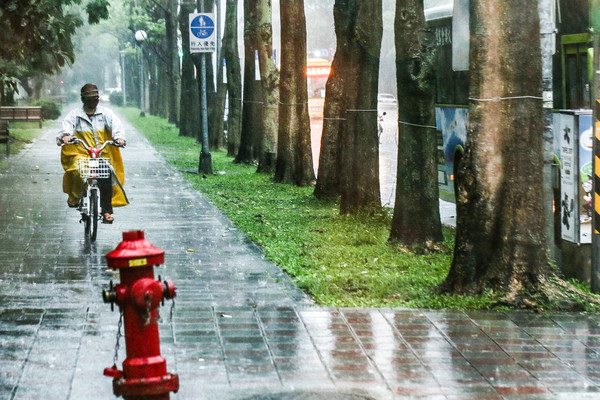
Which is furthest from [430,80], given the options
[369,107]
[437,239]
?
[369,107]

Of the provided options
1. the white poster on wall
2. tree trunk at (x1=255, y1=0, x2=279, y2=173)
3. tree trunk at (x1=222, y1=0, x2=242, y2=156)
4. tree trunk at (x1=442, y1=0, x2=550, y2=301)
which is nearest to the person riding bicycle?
tree trunk at (x1=442, y1=0, x2=550, y2=301)

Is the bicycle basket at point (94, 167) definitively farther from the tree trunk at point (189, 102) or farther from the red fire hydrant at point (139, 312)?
the tree trunk at point (189, 102)

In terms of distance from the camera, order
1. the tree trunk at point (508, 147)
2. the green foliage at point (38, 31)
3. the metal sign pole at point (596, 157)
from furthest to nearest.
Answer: the green foliage at point (38, 31) → the metal sign pole at point (596, 157) → the tree trunk at point (508, 147)

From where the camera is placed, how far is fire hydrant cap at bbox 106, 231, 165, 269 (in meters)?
4.95

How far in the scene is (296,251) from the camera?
1184 cm

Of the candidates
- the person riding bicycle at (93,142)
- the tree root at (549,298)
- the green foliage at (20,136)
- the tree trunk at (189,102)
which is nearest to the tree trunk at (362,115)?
the person riding bicycle at (93,142)

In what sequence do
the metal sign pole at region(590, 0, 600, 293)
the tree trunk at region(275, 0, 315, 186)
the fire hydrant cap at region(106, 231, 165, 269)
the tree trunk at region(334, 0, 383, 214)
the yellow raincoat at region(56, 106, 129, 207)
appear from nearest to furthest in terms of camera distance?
1. the fire hydrant cap at region(106, 231, 165, 269)
2. the metal sign pole at region(590, 0, 600, 293)
3. the yellow raincoat at region(56, 106, 129, 207)
4. the tree trunk at region(334, 0, 383, 214)
5. the tree trunk at region(275, 0, 315, 186)

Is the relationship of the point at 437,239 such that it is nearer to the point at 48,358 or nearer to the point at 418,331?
the point at 418,331

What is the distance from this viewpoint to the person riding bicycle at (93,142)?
12.2m

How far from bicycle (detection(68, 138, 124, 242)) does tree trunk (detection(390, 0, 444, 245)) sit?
10.8 ft

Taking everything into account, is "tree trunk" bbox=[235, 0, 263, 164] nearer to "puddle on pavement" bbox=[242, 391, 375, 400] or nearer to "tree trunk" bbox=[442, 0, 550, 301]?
"tree trunk" bbox=[442, 0, 550, 301]

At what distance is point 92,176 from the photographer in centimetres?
1216

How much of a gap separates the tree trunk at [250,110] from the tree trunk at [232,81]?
3.13 m

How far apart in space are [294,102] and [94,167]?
888 centimetres
